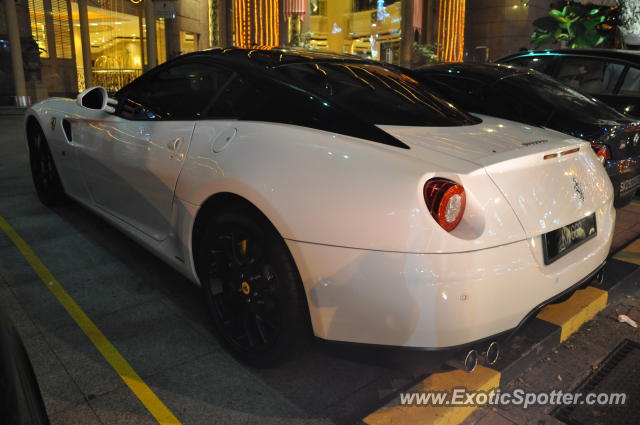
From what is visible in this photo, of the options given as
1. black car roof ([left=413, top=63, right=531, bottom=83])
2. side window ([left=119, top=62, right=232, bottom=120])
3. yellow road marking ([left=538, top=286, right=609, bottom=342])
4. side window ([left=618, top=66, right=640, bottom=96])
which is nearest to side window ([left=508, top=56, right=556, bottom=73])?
side window ([left=618, top=66, right=640, bottom=96])

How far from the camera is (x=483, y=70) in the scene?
4930 millimetres

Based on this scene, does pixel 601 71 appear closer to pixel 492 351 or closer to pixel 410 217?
pixel 492 351

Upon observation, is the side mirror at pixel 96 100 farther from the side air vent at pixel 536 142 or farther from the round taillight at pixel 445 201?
the side air vent at pixel 536 142

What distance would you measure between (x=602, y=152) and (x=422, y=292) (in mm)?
2841

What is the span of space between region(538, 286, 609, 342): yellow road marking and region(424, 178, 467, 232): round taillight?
1.23 metres

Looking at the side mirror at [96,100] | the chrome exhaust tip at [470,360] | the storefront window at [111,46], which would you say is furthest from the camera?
the storefront window at [111,46]

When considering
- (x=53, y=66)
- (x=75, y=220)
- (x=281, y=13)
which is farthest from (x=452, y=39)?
(x=75, y=220)

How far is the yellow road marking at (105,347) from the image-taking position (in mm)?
2129

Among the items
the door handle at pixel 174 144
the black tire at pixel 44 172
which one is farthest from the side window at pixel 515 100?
the black tire at pixel 44 172

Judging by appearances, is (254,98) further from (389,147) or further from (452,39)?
(452,39)

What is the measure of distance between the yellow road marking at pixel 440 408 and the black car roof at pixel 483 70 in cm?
314

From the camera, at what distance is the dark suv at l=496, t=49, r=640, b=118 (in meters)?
5.73

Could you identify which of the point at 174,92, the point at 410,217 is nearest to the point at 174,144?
the point at 174,92

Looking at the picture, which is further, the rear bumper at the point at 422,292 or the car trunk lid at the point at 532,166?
the car trunk lid at the point at 532,166
